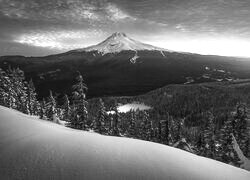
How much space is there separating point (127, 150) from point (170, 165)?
3.13ft

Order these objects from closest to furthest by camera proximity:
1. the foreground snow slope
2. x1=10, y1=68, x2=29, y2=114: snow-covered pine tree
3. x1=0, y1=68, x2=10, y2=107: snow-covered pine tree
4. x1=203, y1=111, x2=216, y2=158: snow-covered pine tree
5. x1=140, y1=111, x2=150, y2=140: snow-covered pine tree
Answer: the foreground snow slope → x1=203, y1=111, x2=216, y2=158: snow-covered pine tree → x1=0, y1=68, x2=10, y2=107: snow-covered pine tree → x1=10, y1=68, x2=29, y2=114: snow-covered pine tree → x1=140, y1=111, x2=150, y2=140: snow-covered pine tree

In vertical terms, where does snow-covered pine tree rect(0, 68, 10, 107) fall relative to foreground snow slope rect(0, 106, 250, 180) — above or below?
below

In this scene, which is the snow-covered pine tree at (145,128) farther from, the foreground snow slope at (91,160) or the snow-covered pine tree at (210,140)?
the foreground snow slope at (91,160)

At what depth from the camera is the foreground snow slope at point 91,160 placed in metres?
3.90

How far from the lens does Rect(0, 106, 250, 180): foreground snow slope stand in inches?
154

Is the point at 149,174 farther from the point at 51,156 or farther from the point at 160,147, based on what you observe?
the point at 51,156

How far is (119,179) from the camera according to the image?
12.7 ft

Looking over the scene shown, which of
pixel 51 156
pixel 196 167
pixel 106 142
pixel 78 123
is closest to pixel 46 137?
pixel 51 156

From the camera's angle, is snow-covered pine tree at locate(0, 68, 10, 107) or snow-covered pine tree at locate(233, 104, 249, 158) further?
snow-covered pine tree at locate(0, 68, 10, 107)

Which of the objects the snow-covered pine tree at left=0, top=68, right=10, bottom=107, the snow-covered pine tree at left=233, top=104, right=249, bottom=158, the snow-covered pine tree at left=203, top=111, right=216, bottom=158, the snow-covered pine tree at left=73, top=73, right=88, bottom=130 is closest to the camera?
the snow-covered pine tree at left=233, top=104, right=249, bottom=158

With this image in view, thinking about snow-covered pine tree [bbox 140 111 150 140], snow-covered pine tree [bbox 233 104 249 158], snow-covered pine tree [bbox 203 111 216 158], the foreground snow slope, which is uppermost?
the foreground snow slope

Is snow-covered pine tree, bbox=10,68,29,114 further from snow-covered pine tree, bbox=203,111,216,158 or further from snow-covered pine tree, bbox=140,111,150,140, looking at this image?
snow-covered pine tree, bbox=203,111,216,158

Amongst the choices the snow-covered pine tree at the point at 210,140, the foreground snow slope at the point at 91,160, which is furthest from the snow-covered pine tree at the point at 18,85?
the foreground snow slope at the point at 91,160

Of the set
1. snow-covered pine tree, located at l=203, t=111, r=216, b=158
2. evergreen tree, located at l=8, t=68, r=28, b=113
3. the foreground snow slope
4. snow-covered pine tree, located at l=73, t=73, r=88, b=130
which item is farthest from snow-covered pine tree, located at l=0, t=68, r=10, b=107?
the foreground snow slope
